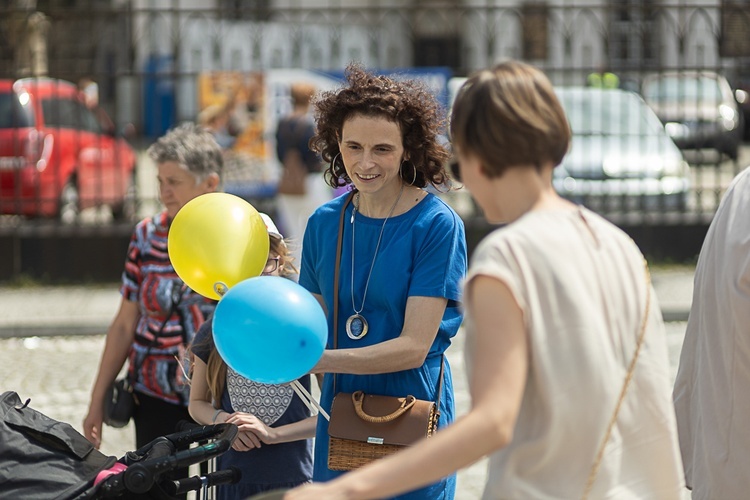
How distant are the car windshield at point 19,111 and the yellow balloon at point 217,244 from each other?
9194 mm

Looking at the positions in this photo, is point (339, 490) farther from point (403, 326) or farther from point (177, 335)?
point (177, 335)

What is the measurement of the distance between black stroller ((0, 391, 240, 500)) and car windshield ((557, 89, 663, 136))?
385 inches

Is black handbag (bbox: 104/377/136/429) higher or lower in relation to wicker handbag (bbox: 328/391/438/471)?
lower

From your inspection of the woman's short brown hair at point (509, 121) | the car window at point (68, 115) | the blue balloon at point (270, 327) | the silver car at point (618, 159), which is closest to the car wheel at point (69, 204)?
the car window at point (68, 115)

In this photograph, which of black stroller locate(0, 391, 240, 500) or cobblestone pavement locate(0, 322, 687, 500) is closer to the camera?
black stroller locate(0, 391, 240, 500)

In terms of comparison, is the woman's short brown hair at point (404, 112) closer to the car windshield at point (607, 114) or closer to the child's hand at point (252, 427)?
the child's hand at point (252, 427)

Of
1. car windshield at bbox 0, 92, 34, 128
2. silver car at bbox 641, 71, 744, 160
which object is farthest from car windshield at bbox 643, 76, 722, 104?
car windshield at bbox 0, 92, 34, 128

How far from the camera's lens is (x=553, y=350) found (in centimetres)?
219

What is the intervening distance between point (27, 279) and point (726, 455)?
1010 centimetres

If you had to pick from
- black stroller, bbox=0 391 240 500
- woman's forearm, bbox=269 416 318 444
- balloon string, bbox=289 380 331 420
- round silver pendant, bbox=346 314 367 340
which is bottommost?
woman's forearm, bbox=269 416 318 444

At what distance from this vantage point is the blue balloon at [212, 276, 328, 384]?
2.79m

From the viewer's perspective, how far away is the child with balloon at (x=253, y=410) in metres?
3.72

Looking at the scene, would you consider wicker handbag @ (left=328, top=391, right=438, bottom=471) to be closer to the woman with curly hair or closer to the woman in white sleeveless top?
the woman with curly hair

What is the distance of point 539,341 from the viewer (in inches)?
85.7
